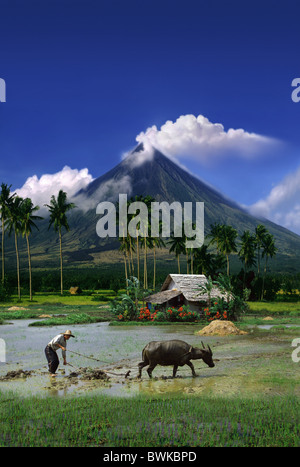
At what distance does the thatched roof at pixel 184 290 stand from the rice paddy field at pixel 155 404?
73.4ft

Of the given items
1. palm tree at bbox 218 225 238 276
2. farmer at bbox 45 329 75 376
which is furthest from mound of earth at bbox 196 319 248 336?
palm tree at bbox 218 225 238 276

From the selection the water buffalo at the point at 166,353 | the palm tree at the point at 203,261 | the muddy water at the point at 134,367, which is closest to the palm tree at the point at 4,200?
the palm tree at the point at 203,261


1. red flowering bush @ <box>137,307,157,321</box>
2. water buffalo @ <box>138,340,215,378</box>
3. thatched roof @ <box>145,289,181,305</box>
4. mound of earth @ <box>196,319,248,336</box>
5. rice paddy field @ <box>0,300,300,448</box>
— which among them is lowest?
red flowering bush @ <box>137,307,157,321</box>

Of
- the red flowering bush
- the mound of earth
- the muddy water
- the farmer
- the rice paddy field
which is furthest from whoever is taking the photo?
the red flowering bush

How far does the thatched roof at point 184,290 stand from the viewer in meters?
43.2

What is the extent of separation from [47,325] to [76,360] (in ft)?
58.7

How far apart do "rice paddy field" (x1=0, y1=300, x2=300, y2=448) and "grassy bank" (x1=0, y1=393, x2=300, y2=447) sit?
0.07ft

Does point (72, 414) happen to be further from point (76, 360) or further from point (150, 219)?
point (150, 219)

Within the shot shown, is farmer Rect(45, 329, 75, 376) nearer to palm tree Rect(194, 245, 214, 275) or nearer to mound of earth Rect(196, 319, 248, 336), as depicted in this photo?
mound of earth Rect(196, 319, 248, 336)

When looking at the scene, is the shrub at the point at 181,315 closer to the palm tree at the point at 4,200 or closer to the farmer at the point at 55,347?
the farmer at the point at 55,347

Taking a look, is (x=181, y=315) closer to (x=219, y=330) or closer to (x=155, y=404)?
(x=219, y=330)

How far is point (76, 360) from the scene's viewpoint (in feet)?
61.6

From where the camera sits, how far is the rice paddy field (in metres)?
8.48
